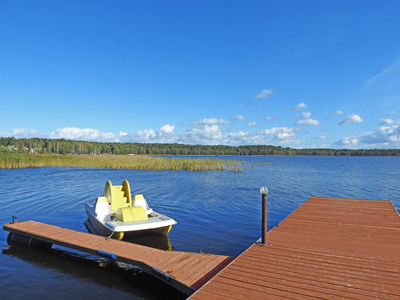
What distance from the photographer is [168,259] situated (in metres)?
6.03

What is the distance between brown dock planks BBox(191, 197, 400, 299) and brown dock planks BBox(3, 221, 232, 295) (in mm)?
556

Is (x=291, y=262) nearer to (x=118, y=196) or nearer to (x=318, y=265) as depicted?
(x=318, y=265)

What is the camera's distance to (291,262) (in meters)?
5.15

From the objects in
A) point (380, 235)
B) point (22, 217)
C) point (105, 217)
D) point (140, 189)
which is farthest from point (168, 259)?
point (140, 189)

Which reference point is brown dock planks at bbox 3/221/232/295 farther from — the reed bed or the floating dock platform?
the reed bed

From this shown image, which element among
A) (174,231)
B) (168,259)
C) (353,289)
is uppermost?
(353,289)

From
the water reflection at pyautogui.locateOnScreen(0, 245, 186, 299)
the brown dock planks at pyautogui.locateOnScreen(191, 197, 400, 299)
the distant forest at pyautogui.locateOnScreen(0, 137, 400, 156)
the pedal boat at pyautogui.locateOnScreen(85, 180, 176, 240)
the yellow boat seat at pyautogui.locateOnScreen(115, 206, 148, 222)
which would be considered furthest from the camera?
the distant forest at pyautogui.locateOnScreen(0, 137, 400, 156)

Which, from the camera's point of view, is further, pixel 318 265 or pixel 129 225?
pixel 129 225

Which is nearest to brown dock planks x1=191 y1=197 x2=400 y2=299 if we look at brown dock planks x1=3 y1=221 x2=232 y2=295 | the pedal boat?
brown dock planks x1=3 y1=221 x2=232 y2=295

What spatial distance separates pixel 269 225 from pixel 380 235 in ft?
16.5

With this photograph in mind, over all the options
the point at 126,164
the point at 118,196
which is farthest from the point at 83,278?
the point at 126,164

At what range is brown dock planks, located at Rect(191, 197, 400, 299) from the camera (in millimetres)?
4023

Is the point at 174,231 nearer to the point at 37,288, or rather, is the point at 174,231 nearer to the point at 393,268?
the point at 37,288

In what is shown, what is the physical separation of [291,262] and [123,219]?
5358 mm
